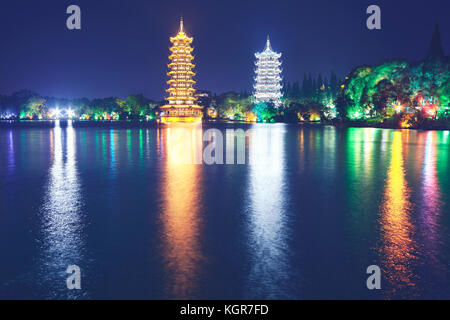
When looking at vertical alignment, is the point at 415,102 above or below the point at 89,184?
above

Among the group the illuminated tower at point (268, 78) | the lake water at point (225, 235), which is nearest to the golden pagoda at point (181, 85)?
the illuminated tower at point (268, 78)

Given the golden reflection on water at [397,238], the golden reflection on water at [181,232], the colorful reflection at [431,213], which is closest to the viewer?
the golden reflection on water at [181,232]

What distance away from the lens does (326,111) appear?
265 ft

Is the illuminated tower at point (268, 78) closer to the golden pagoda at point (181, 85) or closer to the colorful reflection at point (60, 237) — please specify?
the golden pagoda at point (181, 85)

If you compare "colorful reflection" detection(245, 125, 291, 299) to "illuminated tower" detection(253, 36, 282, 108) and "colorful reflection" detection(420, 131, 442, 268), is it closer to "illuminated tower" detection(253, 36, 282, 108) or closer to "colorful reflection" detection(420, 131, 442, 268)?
"colorful reflection" detection(420, 131, 442, 268)

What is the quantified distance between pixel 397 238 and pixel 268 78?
102969 mm

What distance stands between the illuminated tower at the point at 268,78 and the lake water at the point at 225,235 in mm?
92957

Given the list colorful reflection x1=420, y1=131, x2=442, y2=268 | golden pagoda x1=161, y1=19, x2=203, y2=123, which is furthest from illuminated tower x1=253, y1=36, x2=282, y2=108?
colorful reflection x1=420, y1=131, x2=442, y2=268

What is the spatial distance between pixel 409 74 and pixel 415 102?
12.8 ft

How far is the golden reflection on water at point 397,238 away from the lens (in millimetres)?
4859

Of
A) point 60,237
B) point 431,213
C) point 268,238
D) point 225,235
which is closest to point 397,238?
point 268,238
